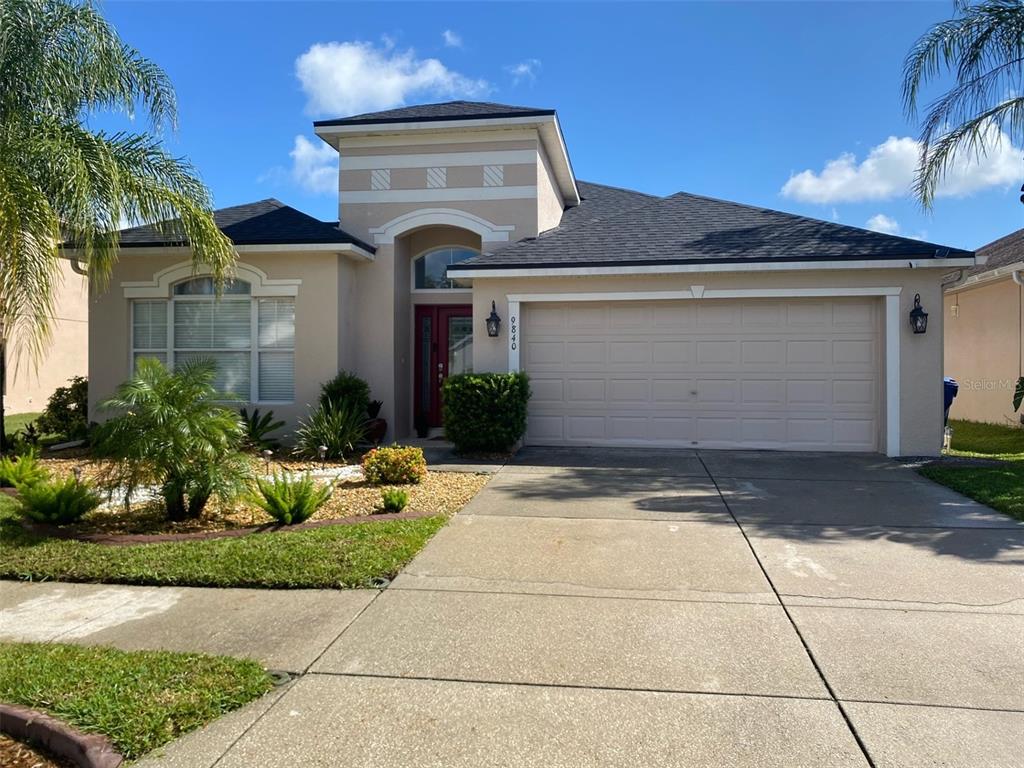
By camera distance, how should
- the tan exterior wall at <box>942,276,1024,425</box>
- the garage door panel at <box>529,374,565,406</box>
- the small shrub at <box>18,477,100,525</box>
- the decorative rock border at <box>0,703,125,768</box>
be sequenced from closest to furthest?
1. the decorative rock border at <box>0,703,125,768</box>
2. the small shrub at <box>18,477,100,525</box>
3. the garage door panel at <box>529,374,565,406</box>
4. the tan exterior wall at <box>942,276,1024,425</box>

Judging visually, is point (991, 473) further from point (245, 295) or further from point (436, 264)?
Answer: point (245, 295)

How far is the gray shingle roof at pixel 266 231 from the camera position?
1184cm

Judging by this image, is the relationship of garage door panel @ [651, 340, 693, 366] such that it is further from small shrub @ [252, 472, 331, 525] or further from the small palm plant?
the small palm plant

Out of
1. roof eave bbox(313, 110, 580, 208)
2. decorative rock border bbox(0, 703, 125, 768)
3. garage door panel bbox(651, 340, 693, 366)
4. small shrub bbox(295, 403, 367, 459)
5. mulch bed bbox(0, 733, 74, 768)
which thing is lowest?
mulch bed bbox(0, 733, 74, 768)

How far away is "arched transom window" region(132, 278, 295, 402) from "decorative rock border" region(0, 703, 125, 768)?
361 inches

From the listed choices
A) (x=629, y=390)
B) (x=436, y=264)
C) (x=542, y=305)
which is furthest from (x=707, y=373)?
(x=436, y=264)

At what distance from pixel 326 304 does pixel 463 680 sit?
9.31m

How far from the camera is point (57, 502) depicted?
683 cm

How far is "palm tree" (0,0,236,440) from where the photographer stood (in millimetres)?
7176

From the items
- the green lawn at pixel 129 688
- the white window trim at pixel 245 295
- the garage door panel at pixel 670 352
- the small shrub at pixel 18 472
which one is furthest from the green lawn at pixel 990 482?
the small shrub at pixel 18 472

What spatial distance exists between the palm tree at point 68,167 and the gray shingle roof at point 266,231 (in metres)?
0.98

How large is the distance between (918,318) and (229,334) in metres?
11.4

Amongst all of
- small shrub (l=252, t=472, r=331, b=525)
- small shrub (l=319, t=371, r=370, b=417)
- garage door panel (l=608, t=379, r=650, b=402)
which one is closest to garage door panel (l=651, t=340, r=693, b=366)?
garage door panel (l=608, t=379, r=650, b=402)

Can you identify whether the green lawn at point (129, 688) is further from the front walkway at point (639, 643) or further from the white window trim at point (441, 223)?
the white window trim at point (441, 223)
